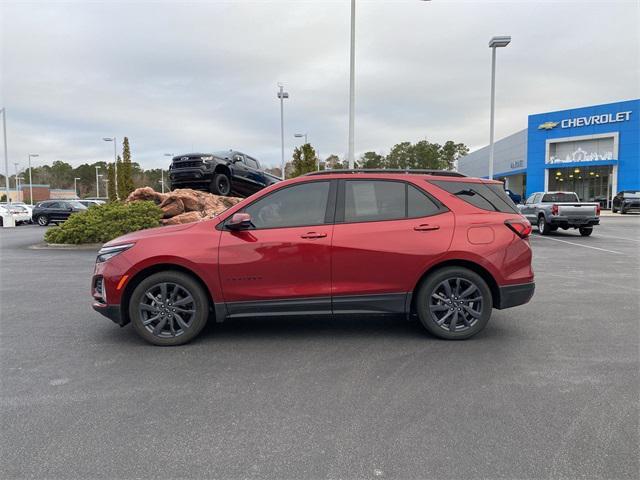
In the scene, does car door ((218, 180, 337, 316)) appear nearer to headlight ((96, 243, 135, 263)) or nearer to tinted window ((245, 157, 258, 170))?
headlight ((96, 243, 135, 263))

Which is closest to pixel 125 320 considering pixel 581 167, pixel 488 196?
pixel 488 196

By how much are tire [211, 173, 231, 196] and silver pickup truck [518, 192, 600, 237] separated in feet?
40.4

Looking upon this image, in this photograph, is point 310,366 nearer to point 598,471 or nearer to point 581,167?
point 598,471

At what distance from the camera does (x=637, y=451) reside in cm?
285

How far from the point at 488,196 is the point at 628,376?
86.9 inches

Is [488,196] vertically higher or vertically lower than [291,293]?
higher

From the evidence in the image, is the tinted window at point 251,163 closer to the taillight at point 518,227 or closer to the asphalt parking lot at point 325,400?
the asphalt parking lot at point 325,400

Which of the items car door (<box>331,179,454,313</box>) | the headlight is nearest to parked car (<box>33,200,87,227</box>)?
the headlight

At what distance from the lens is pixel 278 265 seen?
4754 millimetres

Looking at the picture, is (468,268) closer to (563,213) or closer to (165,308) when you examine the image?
(165,308)

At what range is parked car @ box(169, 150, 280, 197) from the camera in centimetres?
1523

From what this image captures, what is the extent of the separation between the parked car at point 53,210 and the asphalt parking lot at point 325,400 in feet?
80.0

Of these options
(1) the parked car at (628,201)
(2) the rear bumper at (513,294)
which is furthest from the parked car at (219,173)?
(1) the parked car at (628,201)

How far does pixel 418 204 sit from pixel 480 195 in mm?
756
